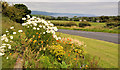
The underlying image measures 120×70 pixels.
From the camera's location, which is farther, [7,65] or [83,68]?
[83,68]

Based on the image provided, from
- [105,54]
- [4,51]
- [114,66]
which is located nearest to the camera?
[114,66]

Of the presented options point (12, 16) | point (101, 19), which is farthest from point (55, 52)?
point (101, 19)

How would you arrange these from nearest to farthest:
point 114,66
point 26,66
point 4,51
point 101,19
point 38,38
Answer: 1. point 26,66
2. point 114,66
3. point 4,51
4. point 38,38
5. point 101,19

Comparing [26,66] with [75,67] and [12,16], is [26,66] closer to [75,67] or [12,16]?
A: [75,67]

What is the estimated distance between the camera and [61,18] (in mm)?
38062

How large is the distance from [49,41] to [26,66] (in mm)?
2514

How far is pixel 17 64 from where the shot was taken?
462cm

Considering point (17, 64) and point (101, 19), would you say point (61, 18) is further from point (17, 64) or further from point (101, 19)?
point (17, 64)

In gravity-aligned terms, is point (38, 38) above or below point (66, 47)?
above

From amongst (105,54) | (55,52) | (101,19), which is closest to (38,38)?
(55,52)

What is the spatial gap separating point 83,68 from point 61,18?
33701 mm

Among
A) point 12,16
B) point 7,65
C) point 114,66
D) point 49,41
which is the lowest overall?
point 114,66

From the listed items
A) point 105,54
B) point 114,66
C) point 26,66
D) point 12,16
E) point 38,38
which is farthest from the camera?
point 12,16

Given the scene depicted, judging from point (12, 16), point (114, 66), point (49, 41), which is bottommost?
point (114, 66)
